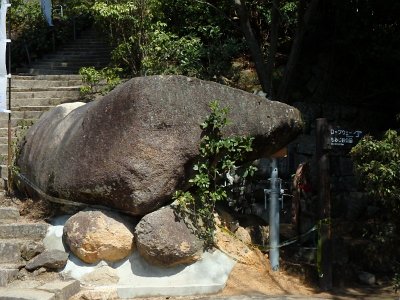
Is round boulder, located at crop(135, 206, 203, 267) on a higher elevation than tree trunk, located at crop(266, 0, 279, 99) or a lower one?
lower

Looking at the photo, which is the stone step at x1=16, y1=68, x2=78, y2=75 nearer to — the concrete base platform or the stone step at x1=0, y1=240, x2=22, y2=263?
the stone step at x1=0, y1=240, x2=22, y2=263

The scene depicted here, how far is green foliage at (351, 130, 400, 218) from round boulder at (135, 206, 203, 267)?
228 cm

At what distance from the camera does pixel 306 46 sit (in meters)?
13.4

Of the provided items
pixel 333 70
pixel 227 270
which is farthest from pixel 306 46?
pixel 227 270

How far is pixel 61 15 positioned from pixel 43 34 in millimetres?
1450

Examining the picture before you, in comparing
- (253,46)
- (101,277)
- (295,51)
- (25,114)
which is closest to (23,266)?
(101,277)

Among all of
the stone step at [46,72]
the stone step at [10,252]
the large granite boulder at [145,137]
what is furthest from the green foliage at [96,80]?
the stone step at [10,252]

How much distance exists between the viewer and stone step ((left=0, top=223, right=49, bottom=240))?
7254mm

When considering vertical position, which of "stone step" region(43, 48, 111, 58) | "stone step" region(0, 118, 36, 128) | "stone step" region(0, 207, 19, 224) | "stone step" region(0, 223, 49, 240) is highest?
"stone step" region(43, 48, 111, 58)

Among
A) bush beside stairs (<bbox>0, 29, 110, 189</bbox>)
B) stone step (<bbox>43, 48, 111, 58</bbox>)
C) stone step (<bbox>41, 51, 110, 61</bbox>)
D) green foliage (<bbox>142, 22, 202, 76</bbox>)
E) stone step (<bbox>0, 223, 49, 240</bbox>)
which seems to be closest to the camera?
stone step (<bbox>0, 223, 49, 240</bbox>)

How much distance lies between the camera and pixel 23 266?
22.1 feet

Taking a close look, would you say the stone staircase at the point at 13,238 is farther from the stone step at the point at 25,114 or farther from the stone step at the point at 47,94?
the stone step at the point at 47,94

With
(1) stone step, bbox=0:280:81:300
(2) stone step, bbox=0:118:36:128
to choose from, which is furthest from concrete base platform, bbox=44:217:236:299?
(2) stone step, bbox=0:118:36:128

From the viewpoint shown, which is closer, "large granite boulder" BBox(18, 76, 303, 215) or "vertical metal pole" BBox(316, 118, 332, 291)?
"large granite boulder" BBox(18, 76, 303, 215)
